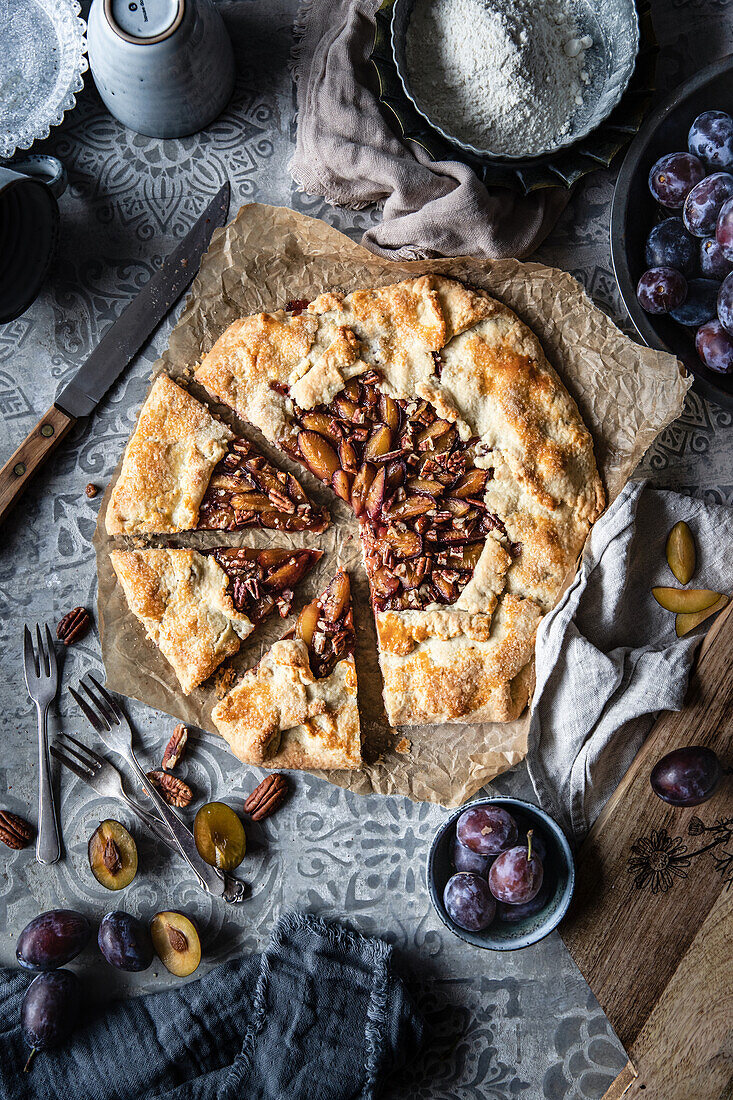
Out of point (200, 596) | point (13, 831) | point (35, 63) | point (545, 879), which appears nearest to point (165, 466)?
point (200, 596)

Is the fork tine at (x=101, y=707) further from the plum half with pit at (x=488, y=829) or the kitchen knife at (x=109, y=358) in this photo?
the plum half with pit at (x=488, y=829)

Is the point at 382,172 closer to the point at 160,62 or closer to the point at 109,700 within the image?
the point at 160,62

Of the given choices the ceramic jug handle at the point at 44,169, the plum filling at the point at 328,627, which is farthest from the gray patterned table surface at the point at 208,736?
the plum filling at the point at 328,627

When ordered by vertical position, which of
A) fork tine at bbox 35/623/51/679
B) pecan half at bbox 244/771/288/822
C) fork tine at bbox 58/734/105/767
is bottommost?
fork tine at bbox 58/734/105/767

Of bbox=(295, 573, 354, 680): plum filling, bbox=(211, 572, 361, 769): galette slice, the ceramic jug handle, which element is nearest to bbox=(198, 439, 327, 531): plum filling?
bbox=(295, 573, 354, 680): plum filling

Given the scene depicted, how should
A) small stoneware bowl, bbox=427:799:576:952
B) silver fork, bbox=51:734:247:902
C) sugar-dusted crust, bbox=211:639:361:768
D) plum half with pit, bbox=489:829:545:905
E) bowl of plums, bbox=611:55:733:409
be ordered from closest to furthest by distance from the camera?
plum half with pit, bbox=489:829:545:905 → small stoneware bowl, bbox=427:799:576:952 → bowl of plums, bbox=611:55:733:409 → sugar-dusted crust, bbox=211:639:361:768 → silver fork, bbox=51:734:247:902

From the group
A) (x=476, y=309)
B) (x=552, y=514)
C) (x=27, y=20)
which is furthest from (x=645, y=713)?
(x=27, y=20)

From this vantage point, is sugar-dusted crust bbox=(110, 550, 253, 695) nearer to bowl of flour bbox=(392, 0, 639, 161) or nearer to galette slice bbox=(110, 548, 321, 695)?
galette slice bbox=(110, 548, 321, 695)

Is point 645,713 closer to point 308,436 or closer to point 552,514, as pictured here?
point 552,514
